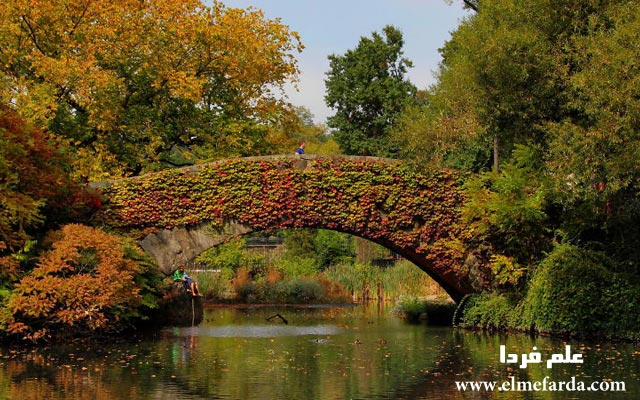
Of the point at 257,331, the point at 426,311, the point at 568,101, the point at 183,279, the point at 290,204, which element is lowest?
the point at 257,331

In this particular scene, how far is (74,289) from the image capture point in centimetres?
1683

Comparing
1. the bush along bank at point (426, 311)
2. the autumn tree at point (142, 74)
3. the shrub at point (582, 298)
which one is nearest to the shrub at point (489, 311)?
the shrub at point (582, 298)

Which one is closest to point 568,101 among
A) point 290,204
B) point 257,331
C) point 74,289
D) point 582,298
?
point 582,298

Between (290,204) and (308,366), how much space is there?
7219 mm

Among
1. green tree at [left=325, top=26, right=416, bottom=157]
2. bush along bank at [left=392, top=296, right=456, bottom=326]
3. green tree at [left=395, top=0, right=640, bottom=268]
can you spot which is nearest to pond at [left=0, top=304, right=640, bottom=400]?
green tree at [left=395, top=0, right=640, bottom=268]

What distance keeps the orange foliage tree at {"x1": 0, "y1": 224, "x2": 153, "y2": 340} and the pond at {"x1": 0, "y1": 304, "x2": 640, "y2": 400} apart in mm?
675

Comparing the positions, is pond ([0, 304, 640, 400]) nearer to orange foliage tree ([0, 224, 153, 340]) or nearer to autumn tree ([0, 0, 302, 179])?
orange foliage tree ([0, 224, 153, 340])

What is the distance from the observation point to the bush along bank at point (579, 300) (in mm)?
17359

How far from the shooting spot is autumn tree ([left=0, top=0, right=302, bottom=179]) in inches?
1035

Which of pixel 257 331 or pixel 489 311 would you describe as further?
pixel 489 311

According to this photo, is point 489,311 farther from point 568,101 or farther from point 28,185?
point 28,185

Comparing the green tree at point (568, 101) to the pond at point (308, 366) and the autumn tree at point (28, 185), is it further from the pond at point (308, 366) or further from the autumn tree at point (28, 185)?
the autumn tree at point (28, 185)

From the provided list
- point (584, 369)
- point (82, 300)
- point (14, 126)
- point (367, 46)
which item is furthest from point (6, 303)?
point (367, 46)

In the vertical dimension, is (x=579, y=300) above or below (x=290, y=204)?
below
